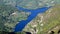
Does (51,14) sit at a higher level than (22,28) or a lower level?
higher

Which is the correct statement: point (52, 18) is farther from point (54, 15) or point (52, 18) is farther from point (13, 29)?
point (13, 29)

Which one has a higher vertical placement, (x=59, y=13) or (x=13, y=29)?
(x=59, y=13)

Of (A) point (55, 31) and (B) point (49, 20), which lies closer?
(A) point (55, 31)

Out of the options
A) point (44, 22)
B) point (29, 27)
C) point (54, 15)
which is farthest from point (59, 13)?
point (29, 27)

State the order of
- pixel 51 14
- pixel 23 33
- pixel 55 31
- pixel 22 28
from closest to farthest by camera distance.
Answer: pixel 55 31 → pixel 23 33 → pixel 51 14 → pixel 22 28

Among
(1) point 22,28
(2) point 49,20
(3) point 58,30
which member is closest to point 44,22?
(2) point 49,20

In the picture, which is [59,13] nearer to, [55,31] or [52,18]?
[52,18]

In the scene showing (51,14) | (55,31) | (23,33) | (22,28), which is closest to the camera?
(55,31)

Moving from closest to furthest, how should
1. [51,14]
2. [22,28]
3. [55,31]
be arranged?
[55,31] < [51,14] < [22,28]

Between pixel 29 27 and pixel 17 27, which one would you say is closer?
pixel 29 27
